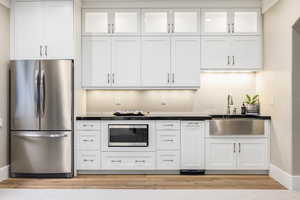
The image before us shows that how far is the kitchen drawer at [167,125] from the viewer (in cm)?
480

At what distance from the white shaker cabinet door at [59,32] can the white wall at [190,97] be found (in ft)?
3.46

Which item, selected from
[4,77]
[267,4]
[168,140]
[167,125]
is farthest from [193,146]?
[4,77]

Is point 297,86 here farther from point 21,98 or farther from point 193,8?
point 21,98

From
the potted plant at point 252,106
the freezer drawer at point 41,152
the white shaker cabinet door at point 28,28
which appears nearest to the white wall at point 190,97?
the potted plant at point 252,106

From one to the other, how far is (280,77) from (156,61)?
2.00 m

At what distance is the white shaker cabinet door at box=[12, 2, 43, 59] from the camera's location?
470 centimetres

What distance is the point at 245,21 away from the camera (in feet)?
16.9

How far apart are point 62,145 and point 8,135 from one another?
0.89 m

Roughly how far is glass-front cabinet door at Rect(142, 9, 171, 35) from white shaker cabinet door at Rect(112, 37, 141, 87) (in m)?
0.26

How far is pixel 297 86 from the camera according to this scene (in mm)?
4031

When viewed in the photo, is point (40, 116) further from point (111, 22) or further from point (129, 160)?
point (111, 22)

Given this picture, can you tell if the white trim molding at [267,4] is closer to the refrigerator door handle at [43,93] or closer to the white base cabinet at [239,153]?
the white base cabinet at [239,153]

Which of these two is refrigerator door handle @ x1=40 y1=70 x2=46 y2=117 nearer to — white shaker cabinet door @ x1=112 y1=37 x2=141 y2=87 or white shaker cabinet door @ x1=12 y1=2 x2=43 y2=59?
white shaker cabinet door @ x1=12 y1=2 x2=43 y2=59

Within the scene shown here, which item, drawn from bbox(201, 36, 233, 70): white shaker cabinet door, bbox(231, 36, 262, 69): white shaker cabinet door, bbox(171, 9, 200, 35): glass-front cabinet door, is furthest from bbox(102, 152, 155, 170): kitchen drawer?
bbox(231, 36, 262, 69): white shaker cabinet door
